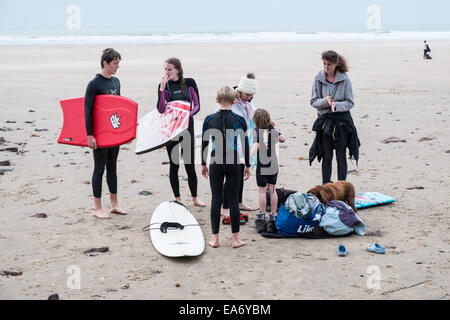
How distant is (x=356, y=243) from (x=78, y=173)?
14.6ft

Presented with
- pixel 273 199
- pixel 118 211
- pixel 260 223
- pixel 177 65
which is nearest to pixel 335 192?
pixel 273 199

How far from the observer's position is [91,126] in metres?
5.86

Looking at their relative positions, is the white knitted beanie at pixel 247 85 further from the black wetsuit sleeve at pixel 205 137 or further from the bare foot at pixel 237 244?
the bare foot at pixel 237 244

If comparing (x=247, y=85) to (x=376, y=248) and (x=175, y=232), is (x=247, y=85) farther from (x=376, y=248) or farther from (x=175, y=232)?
(x=376, y=248)

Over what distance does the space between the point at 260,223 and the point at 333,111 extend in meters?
1.52

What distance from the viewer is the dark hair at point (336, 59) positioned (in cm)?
587

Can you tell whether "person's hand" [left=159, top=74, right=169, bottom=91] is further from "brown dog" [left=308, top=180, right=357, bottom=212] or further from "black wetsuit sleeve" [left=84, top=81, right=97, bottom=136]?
"brown dog" [left=308, top=180, right=357, bottom=212]

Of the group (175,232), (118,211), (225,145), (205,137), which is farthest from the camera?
(118,211)

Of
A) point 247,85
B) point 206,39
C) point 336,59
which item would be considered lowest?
point 247,85

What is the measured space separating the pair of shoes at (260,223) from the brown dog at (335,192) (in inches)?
25.3

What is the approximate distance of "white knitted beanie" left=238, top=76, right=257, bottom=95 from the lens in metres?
5.79

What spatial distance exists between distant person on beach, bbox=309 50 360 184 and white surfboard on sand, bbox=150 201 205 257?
A: 1765mm

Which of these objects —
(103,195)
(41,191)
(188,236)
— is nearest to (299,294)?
(188,236)
